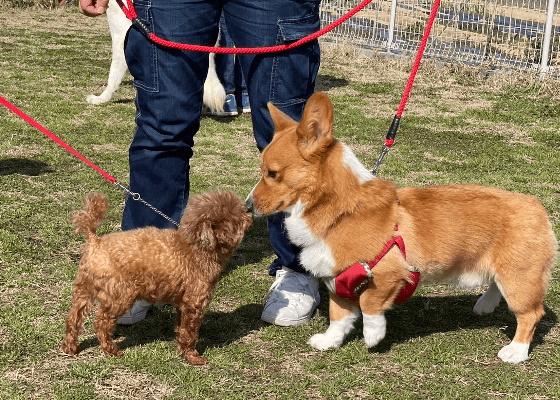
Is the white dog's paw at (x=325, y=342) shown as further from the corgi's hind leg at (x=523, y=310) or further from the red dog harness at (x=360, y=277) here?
the corgi's hind leg at (x=523, y=310)

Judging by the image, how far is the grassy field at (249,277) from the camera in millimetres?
2986

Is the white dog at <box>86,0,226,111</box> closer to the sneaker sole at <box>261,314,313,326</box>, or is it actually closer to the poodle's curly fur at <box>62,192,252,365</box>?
the sneaker sole at <box>261,314,313,326</box>

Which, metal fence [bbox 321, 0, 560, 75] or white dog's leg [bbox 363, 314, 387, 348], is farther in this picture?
metal fence [bbox 321, 0, 560, 75]

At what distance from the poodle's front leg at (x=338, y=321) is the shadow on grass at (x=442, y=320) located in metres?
0.17

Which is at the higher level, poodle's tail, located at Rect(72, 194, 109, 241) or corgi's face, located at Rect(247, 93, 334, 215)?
corgi's face, located at Rect(247, 93, 334, 215)

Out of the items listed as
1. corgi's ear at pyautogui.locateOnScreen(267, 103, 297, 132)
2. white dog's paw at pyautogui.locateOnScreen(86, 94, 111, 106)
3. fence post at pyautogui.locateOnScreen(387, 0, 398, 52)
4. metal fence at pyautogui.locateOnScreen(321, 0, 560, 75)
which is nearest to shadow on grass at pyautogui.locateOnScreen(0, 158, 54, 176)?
white dog's paw at pyautogui.locateOnScreen(86, 94, 111, 106)

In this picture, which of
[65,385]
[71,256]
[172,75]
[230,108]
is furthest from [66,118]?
[65,385]

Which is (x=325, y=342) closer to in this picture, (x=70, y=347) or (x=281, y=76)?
(x=70, y=347)

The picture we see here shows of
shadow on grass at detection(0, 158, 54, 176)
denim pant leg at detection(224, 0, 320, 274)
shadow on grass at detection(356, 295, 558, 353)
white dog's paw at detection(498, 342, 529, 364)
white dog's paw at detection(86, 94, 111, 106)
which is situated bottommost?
shadow on grass at detection(356, 295, 558, 353)

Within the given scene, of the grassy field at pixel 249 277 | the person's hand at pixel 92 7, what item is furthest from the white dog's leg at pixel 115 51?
the person's hand at pixel 92 7

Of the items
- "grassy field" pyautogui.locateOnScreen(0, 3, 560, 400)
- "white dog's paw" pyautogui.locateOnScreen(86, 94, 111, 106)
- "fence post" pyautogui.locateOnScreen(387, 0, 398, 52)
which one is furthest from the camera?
"fence post" pyautogui.locateOnScreen(387, 0, 398, 52)

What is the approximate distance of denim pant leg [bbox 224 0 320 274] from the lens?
10.4 feet

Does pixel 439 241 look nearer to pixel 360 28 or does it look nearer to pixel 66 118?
pixel 66 118

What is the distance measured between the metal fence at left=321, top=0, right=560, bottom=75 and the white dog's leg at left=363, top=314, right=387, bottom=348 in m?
7.36
